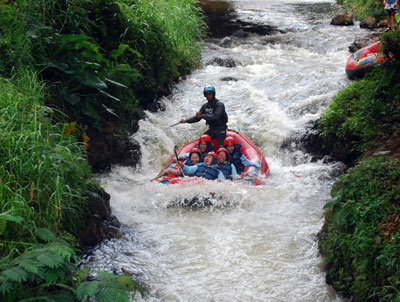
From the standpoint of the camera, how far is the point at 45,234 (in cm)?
392

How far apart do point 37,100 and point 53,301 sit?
9.22 ft

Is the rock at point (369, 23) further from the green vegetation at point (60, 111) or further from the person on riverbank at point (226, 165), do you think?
the person on riverbank at point (226, 165)

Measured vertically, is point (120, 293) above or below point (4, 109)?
below

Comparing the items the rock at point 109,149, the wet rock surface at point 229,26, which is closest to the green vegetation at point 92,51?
the rock at point 109,149

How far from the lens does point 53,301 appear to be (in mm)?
3488

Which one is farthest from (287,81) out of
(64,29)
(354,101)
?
(64,29)

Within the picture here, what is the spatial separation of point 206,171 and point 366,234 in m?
3.32

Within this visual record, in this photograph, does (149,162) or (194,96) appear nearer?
(149,162)

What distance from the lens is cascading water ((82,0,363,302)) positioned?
4754mm

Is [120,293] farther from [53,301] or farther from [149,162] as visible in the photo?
[149,162]

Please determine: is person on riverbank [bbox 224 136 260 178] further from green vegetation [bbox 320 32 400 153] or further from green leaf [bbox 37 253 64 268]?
green leaf [bbox 37 253 64 268]

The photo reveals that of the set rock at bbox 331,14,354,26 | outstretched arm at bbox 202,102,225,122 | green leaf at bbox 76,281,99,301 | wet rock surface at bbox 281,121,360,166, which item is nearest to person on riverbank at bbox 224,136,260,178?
outstretched arm at bbox 202,102,225,122

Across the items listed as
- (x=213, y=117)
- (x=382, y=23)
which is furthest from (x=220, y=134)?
(x=382, y=23)

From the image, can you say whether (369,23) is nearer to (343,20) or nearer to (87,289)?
(343,20)
